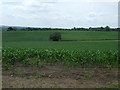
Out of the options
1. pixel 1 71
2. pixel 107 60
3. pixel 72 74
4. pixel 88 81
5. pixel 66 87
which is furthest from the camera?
pixel 107 60

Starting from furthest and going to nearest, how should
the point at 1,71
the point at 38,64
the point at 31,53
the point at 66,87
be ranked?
the point at 31,53 < the point at 38,64 < the point at 1,71 < the point at 66,87

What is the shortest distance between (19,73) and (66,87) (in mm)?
2066

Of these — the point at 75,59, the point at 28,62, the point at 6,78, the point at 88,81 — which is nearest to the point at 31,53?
the point at 28,62

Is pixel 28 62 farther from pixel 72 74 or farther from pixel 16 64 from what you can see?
pixel 72 74

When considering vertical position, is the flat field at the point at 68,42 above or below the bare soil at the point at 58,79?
above

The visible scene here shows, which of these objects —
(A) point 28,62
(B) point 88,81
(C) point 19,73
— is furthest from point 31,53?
(B) point 88,81

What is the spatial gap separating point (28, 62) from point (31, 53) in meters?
1.67

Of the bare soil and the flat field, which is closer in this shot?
the bare soil

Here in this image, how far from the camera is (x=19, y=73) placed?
6.29m

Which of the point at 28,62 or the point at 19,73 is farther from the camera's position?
the point at 28,62

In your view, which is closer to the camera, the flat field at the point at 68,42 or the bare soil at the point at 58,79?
the bare soil at the point at 58,79

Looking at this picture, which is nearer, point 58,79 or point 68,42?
point 58,79

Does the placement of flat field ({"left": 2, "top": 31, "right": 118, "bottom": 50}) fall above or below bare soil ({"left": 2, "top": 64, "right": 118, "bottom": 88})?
above

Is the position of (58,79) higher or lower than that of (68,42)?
lower
